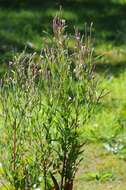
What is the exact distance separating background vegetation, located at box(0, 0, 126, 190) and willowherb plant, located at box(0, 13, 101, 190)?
0.81 metres

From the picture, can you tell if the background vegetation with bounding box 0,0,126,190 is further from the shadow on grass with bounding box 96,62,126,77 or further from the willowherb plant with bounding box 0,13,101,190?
the willowherb plant with bounding box 0,13,101,190

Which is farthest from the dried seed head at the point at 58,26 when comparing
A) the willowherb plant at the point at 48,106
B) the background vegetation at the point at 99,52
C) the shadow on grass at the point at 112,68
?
the shadow on grass at the point at 112,68

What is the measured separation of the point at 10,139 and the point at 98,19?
7.25 metres

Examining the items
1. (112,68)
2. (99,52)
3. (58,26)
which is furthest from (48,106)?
(99,52)

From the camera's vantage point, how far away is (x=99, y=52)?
10055mm

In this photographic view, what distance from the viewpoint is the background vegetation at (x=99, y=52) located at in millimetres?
6348

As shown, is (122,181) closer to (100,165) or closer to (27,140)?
(100,165)

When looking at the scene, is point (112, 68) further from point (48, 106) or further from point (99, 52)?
point (48, 106)

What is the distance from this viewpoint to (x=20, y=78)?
466cm

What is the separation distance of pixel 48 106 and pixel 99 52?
5.39 metres

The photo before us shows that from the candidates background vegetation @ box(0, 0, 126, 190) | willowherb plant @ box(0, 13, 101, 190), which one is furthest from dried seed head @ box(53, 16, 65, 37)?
background vegetation @ box(0, 0, 126, 190)

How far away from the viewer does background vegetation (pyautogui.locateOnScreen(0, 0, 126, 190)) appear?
635 cm

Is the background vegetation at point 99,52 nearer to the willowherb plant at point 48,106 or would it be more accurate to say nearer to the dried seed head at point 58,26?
the willowherb plant at point 48,106

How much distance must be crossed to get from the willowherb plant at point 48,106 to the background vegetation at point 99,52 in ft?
2.67
